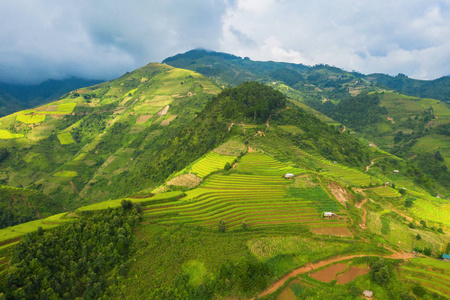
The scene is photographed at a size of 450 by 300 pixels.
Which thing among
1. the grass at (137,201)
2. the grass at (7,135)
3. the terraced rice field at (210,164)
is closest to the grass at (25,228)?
the grass at (137,201)

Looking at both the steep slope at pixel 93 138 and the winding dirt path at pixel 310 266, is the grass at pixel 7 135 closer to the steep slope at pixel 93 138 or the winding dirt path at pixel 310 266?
the steep slope at pixel 93 138

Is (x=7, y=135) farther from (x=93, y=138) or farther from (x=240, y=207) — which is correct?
(x=240, y=207)

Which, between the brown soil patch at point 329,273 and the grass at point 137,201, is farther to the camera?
the grass at point 137,201

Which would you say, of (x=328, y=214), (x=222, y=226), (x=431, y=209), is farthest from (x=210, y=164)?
(x=431, y=209)

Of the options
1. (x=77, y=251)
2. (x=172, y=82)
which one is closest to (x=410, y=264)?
(x=77, y=251)

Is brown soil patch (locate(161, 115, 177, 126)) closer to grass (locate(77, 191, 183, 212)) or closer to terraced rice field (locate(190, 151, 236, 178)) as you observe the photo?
terraced rice field (locate(190, 151, 236, 178))

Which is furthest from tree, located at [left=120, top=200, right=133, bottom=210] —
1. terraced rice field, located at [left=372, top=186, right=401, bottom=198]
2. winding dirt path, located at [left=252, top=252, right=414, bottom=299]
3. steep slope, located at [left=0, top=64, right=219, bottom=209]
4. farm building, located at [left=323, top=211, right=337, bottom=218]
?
terraced rice field, located at [left=372, top=186, right=401, bottom=198]
